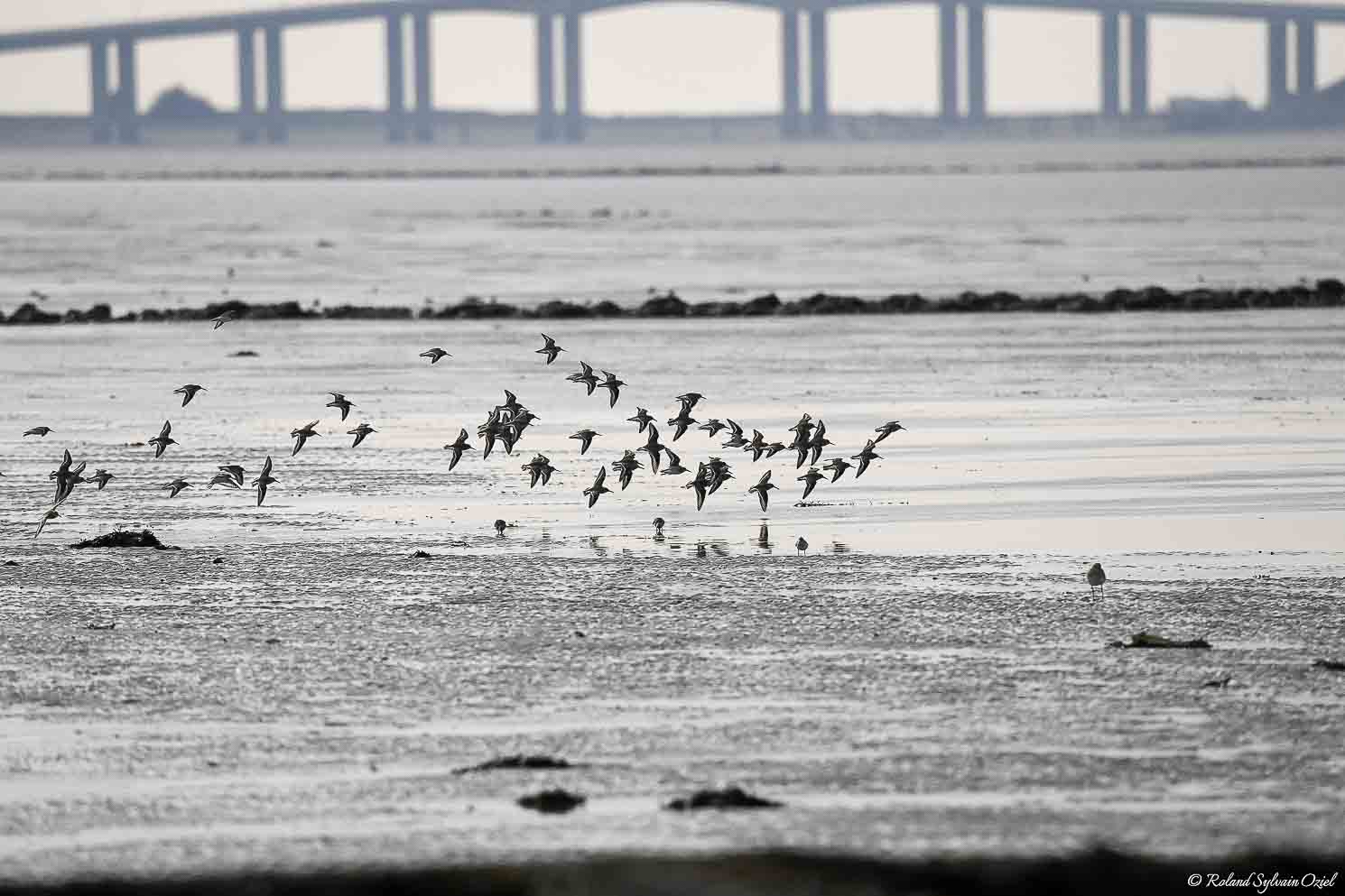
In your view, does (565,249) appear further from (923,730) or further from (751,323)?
(923,730)

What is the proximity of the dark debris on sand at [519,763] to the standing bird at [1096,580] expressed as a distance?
3.85 m

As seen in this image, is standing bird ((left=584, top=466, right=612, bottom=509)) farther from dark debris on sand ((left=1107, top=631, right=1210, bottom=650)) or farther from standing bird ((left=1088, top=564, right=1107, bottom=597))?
dark debris on sand ((left=1107, top=631, right=1210, bottom=650))

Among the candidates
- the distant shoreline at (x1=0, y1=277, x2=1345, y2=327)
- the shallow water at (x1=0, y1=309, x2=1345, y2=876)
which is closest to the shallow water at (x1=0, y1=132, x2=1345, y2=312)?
the distant shoreline at (x1=0, y1=277, x2=1345, y2=327)

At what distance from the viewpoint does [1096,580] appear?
11.8 metres

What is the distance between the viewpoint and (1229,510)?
14.4m

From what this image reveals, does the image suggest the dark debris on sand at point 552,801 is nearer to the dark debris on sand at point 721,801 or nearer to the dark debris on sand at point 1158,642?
the dark debris on sand at point 721,801

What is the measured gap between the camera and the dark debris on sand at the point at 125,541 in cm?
1369

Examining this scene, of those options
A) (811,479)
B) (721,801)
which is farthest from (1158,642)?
(811,479)

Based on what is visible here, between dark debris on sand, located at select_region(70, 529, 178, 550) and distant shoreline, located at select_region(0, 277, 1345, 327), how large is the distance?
19019 millimetres

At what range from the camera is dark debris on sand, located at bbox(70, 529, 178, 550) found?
13.7 meters

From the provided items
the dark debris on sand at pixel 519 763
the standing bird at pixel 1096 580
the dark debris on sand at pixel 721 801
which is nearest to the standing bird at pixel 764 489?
the standing bird at pixel 1096 580

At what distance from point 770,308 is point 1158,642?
23269mm

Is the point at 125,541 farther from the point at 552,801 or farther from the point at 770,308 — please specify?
the point at 770,308

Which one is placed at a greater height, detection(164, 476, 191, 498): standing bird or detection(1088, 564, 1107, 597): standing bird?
detection(164, 476, 191, 498): standing bird
